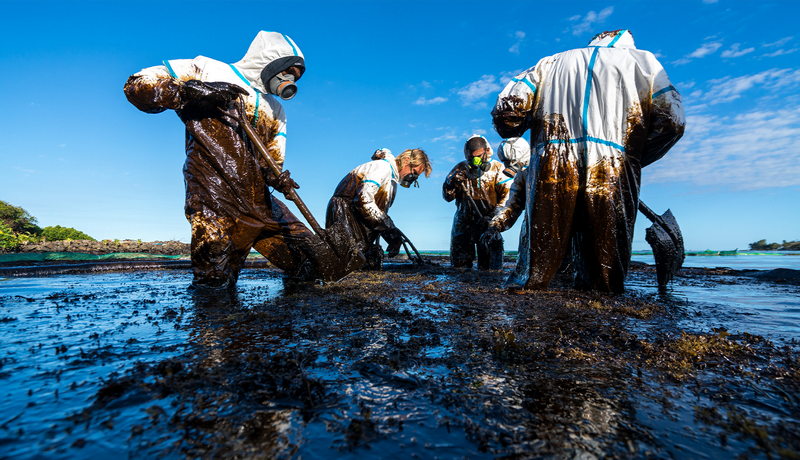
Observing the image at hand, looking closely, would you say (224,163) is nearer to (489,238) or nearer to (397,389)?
(397,389)

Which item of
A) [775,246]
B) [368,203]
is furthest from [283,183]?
[775,246]

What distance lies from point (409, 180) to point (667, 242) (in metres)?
5.16

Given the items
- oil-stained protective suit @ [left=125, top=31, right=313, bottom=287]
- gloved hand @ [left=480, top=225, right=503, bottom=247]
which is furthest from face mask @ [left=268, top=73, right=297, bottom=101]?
gloved hand @ [left=480, top=225, right=503, bottom=247]

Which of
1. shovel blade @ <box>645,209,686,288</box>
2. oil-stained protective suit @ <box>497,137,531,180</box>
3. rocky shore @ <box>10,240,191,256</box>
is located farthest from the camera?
rocky shore @ <box>10,240,191,256</box>

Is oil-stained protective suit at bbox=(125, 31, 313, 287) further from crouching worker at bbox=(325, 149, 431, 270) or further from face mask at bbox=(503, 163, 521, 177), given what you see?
face mask at bbox=(503, 163, 521, 177)

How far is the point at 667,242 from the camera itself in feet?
10.9

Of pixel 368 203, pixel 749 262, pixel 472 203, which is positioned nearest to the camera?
pixel 368 203

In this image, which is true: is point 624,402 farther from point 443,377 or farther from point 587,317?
point 587,317

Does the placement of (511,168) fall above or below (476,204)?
above

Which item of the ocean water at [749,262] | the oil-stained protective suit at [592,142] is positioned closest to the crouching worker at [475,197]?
the oil-stained protective suit at [592,142]

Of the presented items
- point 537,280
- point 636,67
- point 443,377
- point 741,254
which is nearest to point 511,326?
point 443,377

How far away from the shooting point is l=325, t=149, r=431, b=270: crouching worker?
6336 millimetres

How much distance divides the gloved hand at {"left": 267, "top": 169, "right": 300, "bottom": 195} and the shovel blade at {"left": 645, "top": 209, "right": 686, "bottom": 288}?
12.1 ft

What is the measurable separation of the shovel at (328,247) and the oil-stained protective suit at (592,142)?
217cm
